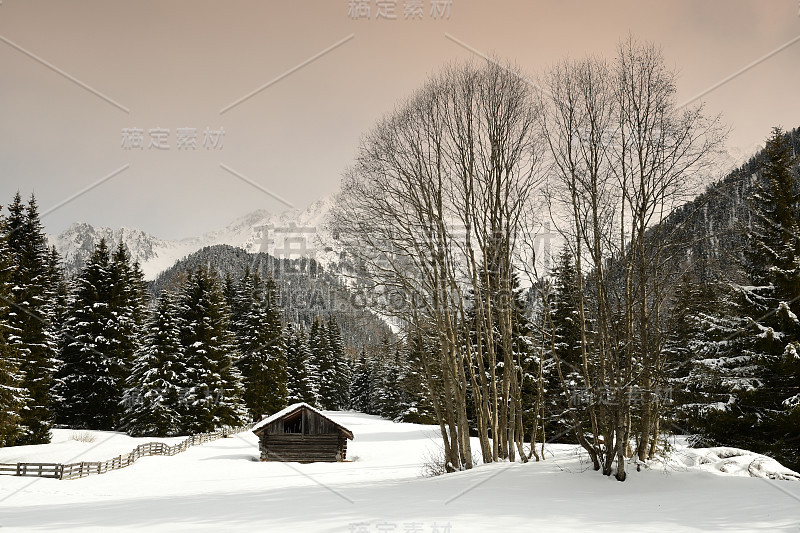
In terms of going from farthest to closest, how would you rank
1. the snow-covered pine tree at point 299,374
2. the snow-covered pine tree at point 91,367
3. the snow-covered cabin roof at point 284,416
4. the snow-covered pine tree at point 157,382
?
the snow-covered pine tree at point 299,374, the snow-covered pine tree at point 91,367, the snow-covered pine tree at point 157,382, the snow-covered cabin roof at point 284,416

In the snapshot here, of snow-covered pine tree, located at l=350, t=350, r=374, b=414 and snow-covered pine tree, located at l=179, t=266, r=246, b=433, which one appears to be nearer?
snow-covered pine tree, located at l=179, t=266, r=246, b=433

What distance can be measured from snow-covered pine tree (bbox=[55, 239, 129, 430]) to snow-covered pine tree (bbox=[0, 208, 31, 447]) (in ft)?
35.7

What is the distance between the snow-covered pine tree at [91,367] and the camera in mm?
37219

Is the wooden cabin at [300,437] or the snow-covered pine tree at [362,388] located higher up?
the snow-covered pine tree at [362,388]

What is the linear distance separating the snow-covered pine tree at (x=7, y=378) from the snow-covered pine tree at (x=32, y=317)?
4.02 ft

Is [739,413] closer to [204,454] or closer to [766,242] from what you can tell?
[766,242]

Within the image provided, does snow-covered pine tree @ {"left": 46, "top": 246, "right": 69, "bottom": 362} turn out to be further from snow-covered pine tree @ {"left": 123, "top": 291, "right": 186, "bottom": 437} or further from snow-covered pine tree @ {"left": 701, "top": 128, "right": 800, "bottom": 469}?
snow-covered pine tree @ {"left": 701, "top": 128, "right": 800, "bottom": 469}

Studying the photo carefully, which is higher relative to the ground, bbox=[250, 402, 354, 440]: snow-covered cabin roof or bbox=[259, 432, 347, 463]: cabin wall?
bbox=[250, 402, 354, 440]: snow-covered cabin roof

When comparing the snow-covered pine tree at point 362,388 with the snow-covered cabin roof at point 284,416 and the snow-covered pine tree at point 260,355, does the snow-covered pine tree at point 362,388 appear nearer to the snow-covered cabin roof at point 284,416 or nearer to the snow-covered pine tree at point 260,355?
the snow-covered pine tree at point 260,355

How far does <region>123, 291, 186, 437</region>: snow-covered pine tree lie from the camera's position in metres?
35.8

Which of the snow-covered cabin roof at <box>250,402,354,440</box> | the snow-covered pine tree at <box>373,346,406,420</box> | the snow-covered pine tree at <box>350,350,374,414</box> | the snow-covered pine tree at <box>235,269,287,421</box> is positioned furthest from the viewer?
the snow-covered pine tree at <box>350,350,374,414</box>

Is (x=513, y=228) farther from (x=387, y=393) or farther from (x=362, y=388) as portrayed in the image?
(x=362, y=388)

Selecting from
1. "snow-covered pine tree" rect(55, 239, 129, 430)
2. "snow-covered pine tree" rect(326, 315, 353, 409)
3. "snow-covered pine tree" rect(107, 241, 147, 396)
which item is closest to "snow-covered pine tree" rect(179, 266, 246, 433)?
"snow-covered pine tree" rect(107, 241, 147, 396)

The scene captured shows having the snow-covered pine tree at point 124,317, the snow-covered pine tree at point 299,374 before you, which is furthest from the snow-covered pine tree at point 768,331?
the snow-covered pine tree at point 299,374
